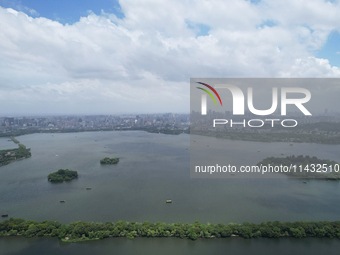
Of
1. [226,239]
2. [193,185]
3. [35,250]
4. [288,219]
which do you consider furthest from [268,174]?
[35,250]

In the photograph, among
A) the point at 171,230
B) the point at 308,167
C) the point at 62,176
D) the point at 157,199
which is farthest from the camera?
the point at 308,167

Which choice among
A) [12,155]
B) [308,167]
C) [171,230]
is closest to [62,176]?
[12,155]

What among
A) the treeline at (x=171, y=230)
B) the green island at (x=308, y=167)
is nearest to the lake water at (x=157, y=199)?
the treeline at (x=171, y=230)

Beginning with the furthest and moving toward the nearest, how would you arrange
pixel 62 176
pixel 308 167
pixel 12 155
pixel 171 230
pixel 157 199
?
1. pixel 12 155
2. pixel 308 167
3. pixel 62 176
4. pixel 157 199
5. pixel 171 230

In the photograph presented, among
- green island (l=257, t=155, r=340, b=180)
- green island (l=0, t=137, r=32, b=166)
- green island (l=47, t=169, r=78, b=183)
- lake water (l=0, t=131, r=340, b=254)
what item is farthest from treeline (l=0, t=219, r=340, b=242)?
green island (l=0, t=137, r=32, b=166)

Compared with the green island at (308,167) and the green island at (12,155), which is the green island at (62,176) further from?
the green island at (308,167)

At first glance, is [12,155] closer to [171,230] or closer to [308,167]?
[171,230]
